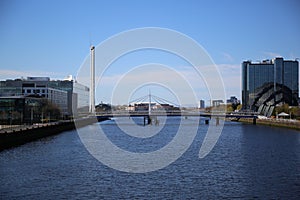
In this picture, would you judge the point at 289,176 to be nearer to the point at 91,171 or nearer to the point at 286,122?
the point at 91,171

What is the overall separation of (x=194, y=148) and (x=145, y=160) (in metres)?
4.10

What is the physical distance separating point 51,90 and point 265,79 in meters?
35.3

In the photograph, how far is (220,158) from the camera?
13531 millimetres

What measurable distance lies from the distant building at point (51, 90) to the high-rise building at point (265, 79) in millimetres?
26265

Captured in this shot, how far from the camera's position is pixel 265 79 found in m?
68.6

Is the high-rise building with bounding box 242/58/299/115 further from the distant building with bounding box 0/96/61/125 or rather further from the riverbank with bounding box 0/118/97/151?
the riverbank with bounding box 0/118/97/151

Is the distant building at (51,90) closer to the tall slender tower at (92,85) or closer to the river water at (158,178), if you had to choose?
the tall slender tower at (92,85)

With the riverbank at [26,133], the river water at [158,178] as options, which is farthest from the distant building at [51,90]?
the river water at [158,178]

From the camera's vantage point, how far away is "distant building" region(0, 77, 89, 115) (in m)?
50.0

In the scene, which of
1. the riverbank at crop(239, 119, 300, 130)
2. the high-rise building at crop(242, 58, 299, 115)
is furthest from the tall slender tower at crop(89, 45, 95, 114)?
the high-rise building at crop(242, 58, 299, 115)

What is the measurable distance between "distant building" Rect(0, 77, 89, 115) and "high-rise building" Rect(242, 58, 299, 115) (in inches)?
1034

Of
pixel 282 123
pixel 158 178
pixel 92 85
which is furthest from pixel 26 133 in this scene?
pixel 92 85

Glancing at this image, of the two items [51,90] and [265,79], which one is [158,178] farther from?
[265,79]

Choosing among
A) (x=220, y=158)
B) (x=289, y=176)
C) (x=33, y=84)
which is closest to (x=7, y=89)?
(x=33, y=84)
